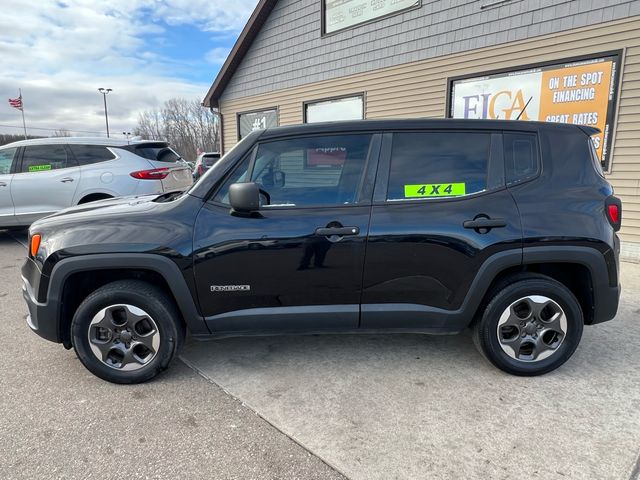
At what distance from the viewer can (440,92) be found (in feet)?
25.4

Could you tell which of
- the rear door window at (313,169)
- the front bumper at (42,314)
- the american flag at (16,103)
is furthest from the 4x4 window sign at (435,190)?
the american flag at (16,103)

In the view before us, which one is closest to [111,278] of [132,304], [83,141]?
[132,304]

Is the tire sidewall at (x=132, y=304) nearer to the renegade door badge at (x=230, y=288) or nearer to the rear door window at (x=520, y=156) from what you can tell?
the renegade door badge at (x=230, y=288)

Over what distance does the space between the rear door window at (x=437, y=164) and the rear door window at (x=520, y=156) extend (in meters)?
0.14

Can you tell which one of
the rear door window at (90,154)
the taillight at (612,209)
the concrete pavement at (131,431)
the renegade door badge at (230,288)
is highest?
the rear door window at (90,154)

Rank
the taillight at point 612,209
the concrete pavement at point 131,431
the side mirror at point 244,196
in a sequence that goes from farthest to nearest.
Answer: the taillight at point 612,209 < the side mirror at point 244,196 < the concrete pavement at point 131,431

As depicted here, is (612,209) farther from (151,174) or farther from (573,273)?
(151,174)

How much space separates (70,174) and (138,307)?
5408 millimetres

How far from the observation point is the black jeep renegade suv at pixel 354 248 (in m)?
2.71

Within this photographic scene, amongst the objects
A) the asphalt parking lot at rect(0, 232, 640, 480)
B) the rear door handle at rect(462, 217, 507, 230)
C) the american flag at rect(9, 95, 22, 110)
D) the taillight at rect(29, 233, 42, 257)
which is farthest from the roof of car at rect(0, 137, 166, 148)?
the american flag at rect(9, 95, 22, 110)

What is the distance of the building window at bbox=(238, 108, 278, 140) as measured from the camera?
36.7ft

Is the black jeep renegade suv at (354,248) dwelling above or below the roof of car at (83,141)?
below

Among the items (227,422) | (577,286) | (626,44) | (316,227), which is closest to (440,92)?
(626,44)

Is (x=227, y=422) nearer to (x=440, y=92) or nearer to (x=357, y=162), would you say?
(x=357, y=162)
